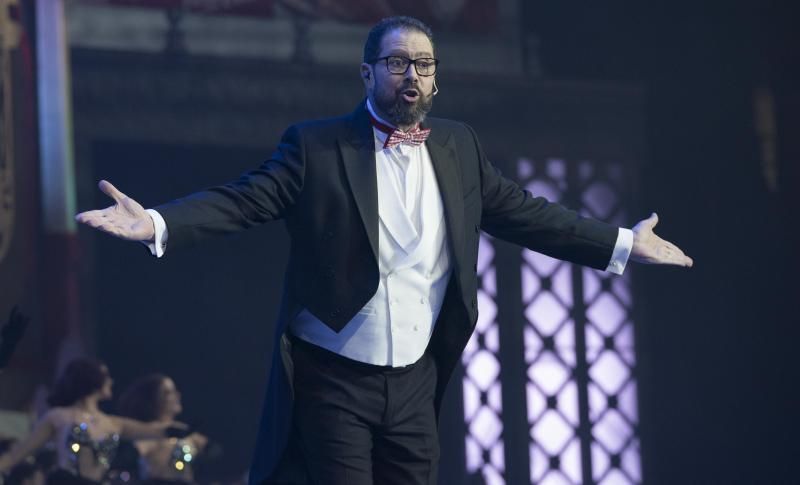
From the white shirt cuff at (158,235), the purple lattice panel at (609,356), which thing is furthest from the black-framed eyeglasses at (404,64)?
the purple lattice panel at (609,356)

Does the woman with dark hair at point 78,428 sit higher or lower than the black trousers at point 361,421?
lower

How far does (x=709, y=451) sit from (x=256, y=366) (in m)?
2.44

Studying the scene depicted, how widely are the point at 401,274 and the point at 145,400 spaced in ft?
10.9

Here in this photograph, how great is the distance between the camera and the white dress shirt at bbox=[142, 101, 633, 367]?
2012 millimetres

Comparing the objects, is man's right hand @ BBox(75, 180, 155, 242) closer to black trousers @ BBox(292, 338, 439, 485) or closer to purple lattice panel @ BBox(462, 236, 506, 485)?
black trousers @ BBox(292, 338, 439, 485)

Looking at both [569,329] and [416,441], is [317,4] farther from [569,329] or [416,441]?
[416,441]

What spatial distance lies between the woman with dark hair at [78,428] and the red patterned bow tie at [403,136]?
9.86 feet

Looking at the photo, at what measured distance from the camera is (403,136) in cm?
208

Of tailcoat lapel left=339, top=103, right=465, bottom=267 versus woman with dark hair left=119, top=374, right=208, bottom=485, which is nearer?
tailcoat lapel left=339, top=103, right=465, bottom=267

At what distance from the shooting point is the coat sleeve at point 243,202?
193 centimetres

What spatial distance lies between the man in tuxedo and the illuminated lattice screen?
376 cm

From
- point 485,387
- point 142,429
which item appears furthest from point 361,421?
point 485,387

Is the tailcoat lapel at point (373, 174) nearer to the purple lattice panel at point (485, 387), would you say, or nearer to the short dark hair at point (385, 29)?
the short dark hair at point (385, 29)

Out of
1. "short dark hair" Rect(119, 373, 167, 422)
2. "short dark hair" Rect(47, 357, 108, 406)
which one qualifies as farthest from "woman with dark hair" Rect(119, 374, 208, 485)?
"short dark hair" Rect(47, 357, 108, 406)
